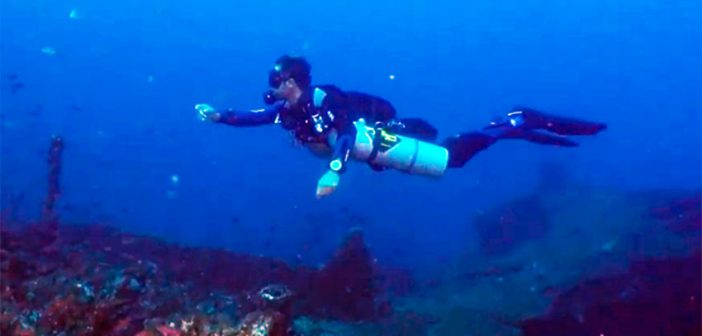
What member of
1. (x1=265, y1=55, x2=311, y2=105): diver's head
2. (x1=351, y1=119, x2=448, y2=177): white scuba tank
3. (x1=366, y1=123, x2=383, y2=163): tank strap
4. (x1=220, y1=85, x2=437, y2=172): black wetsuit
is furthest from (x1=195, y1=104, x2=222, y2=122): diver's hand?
(x1=366, y1=123, x2=383, y2=163): tank strap

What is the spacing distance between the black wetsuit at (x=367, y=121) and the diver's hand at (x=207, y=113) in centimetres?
16

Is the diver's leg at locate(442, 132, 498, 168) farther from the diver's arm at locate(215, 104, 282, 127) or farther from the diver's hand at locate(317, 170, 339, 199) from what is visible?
the diver's hand at locate(317, 170, 339, 199)

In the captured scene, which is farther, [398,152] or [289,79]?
[398,152]

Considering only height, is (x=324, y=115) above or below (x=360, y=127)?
above

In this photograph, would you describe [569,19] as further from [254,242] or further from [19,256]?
[19,256]

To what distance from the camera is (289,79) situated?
8711 millimetres

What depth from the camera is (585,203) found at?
17.9m

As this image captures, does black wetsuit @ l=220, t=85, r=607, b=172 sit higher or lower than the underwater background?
higher

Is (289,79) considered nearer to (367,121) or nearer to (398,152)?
(367,121)

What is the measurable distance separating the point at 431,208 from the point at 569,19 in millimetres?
91750

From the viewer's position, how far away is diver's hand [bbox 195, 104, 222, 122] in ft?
29.2

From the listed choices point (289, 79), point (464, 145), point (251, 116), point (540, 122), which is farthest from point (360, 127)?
point (540, 122)

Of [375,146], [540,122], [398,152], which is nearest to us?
[375,146]

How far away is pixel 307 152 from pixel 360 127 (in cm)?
4062
